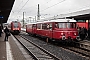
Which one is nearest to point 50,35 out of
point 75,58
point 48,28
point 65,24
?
point 48,28

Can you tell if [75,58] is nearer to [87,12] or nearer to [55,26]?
[55,26]

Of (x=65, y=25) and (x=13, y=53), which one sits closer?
(x=13, y=53)

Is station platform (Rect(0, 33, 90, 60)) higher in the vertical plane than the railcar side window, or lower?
lower

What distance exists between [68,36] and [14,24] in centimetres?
2385

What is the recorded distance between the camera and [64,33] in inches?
753

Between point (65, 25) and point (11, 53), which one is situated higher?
point (65, 25)

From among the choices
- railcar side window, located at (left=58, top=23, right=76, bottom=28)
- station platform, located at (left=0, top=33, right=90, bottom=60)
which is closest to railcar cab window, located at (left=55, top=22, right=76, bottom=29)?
railcar side window, located at (left=58, top=23, right=76, bottom=28)

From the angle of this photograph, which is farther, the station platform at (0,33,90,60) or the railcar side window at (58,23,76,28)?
the railcar side window at (58,23,76,28)

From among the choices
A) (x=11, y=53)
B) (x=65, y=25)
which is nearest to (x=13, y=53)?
(x=11, y=53)

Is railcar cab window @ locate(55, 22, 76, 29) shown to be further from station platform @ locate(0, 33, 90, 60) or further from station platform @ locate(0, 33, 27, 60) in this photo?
station platform @ locate(0, 33, 27, 60)

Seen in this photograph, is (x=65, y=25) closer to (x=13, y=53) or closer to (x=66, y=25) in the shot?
(x=66, y=25)

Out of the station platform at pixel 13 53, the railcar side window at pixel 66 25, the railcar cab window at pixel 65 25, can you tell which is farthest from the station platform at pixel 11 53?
the railcar side window at pixel 66 25

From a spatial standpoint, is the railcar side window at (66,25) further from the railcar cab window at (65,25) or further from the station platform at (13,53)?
the station platform at (13,53)

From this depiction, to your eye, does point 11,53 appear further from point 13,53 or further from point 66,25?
point 66,25
